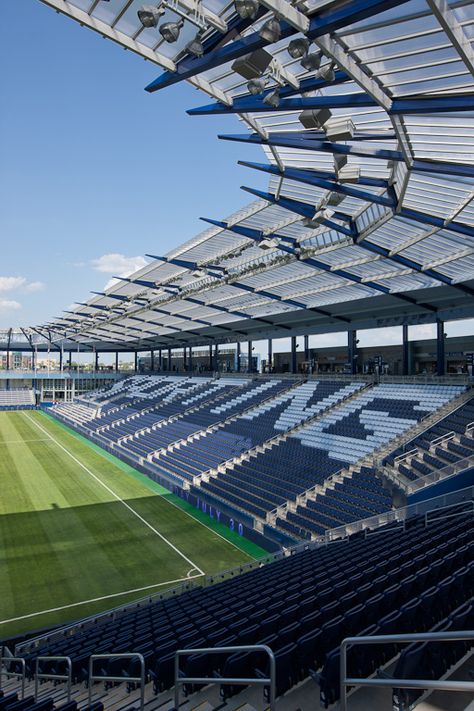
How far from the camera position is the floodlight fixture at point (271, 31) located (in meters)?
7.47

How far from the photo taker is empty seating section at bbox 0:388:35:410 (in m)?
73.5

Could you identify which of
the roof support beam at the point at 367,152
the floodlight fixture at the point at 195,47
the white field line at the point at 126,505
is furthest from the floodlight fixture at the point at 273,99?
the white field line at the point at 126,505

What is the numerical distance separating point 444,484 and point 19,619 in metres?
14.6

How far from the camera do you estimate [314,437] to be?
27672mm

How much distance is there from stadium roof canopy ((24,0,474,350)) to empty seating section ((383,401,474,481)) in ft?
22.0

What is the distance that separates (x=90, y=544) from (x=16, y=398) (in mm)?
63251

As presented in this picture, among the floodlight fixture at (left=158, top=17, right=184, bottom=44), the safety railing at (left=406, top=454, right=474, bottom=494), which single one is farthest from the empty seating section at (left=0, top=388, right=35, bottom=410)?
the floodlight fixture at (left=158, top=17, right=184, bottom=44)

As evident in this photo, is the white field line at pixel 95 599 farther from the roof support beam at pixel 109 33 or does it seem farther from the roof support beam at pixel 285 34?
the roof support beam at pixel 109 33

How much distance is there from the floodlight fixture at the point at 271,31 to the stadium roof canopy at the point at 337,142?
0.03m

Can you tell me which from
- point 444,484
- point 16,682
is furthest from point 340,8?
point 444,484

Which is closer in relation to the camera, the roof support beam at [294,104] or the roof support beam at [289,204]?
the roof support beam at [294,104]

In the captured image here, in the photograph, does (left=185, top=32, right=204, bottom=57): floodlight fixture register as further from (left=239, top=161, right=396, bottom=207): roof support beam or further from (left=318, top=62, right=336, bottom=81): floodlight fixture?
(left=239, top=161, right=396, bottom=207): roof support beam

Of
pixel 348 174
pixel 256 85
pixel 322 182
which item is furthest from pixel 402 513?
pixel 256 85

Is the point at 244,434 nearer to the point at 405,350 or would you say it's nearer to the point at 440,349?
the point at 405,350
